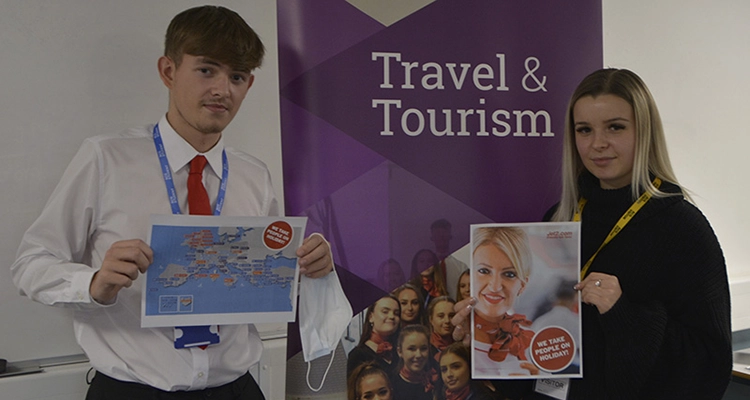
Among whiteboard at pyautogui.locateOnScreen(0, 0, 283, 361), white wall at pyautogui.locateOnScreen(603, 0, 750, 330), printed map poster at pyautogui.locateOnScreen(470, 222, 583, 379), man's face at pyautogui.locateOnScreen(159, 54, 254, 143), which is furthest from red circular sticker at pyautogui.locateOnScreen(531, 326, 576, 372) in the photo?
white wall at pyautogui.locateOnScreen(603, 0, 750, 330)

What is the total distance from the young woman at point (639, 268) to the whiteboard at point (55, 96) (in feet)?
4.49

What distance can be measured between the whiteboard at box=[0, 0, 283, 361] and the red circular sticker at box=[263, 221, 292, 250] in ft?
3.07

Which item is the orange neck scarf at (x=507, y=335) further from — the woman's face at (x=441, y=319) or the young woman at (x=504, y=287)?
the woman's face at (x=441, y=319)

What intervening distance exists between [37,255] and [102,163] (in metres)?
0.27

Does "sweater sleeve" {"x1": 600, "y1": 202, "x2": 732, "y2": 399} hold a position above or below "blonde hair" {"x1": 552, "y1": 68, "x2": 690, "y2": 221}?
below

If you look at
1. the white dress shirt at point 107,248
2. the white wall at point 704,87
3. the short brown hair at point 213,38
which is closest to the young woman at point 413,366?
the white dress shirt at point 107,248

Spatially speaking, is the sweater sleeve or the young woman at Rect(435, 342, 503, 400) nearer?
the sweater sleeve

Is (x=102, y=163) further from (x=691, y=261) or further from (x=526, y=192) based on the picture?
(x=691, y=261)

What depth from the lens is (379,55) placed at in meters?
2.07

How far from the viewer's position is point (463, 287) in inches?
84.3

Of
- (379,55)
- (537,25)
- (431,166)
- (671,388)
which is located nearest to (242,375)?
(431,166)

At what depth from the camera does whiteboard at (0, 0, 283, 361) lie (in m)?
2.10

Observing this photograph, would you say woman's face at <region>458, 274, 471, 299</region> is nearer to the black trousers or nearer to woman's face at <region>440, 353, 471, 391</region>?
woman's face at <region>440, 353, 471, 391</region>

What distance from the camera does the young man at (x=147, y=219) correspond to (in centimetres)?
157
